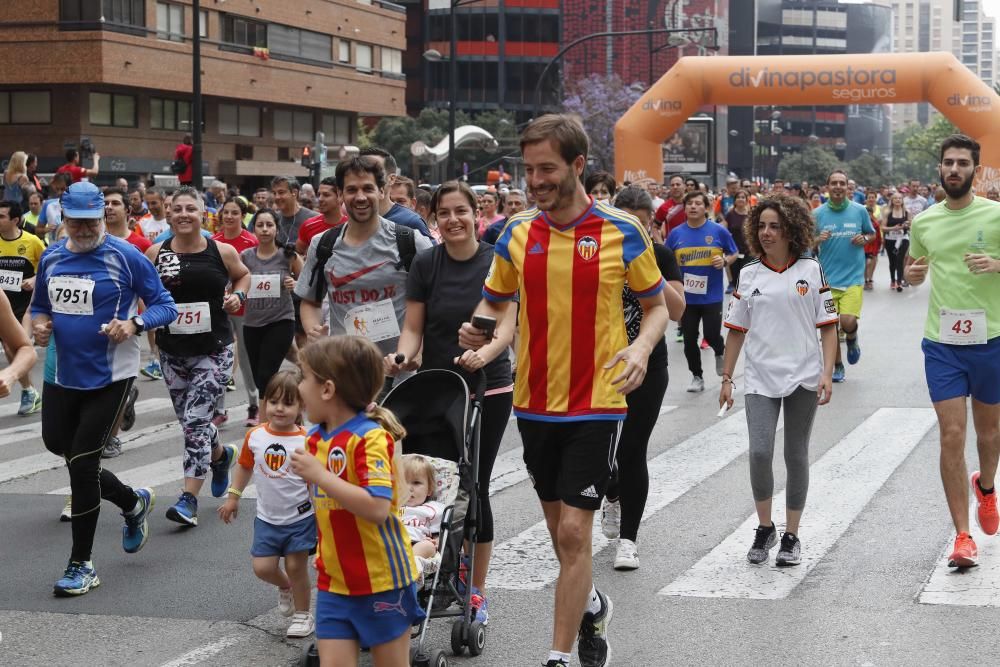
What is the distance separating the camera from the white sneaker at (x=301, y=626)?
616cm

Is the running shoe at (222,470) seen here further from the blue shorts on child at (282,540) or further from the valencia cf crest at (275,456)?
the blue shorts on child at (282,540)

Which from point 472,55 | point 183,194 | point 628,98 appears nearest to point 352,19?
point 628,98

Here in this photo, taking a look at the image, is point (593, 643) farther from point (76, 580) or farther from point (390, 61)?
point (390, 61)

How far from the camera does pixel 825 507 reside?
8.73 m

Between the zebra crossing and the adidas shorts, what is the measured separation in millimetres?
1665

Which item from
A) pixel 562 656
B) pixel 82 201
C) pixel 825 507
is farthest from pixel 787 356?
pixel 82 201

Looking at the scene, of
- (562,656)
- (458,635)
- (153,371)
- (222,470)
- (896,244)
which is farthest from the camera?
(896,244)

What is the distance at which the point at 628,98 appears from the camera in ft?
278

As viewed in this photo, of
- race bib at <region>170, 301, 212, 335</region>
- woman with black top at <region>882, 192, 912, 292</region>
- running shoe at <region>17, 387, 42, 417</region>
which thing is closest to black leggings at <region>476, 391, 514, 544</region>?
race bib at <region>170, 301, 212, 335</region>

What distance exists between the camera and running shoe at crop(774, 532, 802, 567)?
7302mm

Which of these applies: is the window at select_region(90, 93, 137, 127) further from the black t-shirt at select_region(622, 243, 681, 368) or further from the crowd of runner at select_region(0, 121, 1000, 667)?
the black t-shirt at select_region(622, 243, 681, 368)

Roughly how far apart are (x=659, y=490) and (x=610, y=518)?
1.44 m

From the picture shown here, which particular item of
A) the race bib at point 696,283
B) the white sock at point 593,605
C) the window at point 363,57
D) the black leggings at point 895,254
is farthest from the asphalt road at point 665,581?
the window at point 363,57

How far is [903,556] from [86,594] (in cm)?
416
